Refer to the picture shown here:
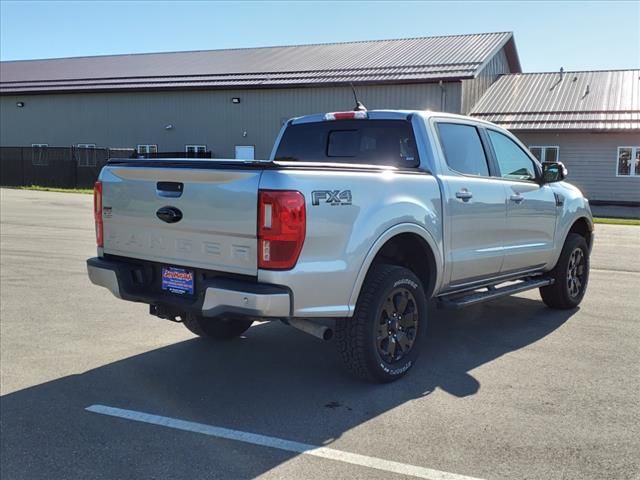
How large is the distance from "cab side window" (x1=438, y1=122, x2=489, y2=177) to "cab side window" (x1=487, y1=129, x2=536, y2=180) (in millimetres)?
290

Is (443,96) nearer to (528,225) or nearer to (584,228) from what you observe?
(584,228)

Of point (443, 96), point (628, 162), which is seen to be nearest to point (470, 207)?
point (443, 96)

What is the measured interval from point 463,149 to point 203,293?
290 centimetres

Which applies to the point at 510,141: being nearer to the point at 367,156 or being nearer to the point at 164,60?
the point at 367,156

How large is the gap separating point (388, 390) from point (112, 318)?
3.51m

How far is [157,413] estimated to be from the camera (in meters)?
4.39

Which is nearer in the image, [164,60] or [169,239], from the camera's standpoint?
[169,239]

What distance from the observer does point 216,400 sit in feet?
15.2

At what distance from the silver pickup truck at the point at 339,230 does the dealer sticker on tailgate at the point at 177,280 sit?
0.04 feet

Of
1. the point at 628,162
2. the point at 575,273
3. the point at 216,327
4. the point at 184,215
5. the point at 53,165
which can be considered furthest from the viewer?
the point at 53,165

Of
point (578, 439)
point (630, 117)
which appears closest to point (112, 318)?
point (578, 439)

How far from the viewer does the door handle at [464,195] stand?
5477 mm

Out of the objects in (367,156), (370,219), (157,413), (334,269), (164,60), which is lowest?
(157,413)

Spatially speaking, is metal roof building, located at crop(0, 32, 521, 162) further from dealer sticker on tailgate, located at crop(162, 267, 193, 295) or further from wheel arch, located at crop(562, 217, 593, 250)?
dealer sticker on tailgate, located at crop(162, 267, 193, 295)
